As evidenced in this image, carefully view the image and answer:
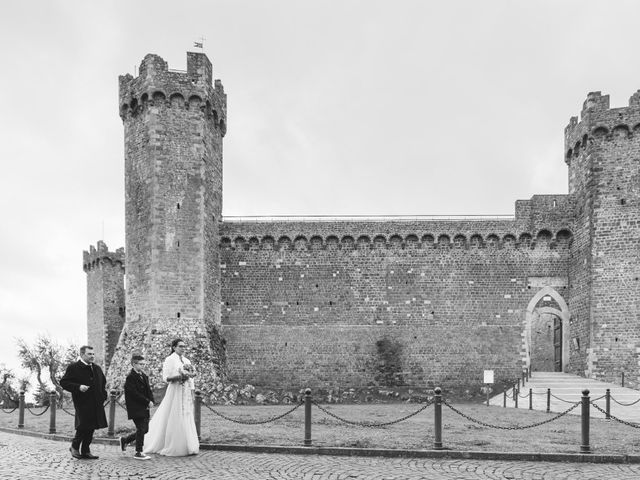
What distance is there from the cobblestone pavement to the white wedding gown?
200 millimetres

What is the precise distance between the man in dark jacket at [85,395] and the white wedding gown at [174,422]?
83 centimetres

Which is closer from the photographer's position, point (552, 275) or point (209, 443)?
point (209, 443)

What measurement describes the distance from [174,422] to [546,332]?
1204 inches

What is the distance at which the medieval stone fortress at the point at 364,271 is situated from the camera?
81.4ft

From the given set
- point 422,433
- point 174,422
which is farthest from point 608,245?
point 174,422

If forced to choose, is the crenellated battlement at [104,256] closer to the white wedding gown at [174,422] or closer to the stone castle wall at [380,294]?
the stone castle wall at [380,294]

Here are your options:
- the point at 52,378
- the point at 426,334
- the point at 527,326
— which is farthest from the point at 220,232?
the point at 52,378

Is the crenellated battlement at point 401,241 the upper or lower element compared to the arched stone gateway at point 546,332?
upper

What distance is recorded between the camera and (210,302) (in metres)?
26.0

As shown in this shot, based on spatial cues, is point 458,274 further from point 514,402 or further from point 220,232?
point 220,232

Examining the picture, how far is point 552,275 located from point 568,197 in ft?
11.1

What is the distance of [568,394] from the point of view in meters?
22.2

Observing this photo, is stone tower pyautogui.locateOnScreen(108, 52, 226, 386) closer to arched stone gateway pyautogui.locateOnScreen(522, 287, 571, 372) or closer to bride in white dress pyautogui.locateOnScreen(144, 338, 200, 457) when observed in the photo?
arched stone gateway pyautogui.locateOnScreen(522, 287, 571, 372)

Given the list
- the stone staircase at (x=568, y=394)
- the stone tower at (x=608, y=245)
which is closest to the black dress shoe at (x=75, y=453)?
the stone staircase at (x=568, y=394)
